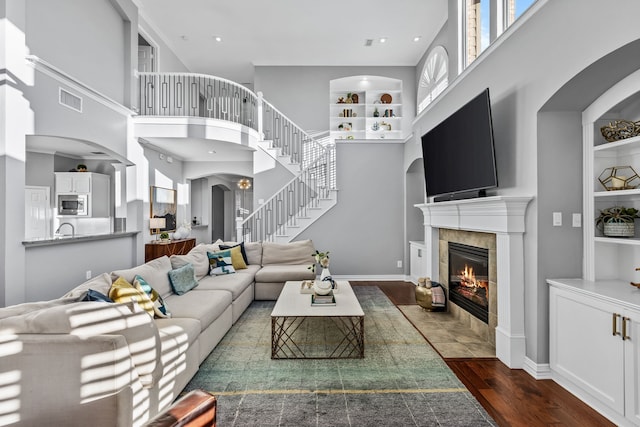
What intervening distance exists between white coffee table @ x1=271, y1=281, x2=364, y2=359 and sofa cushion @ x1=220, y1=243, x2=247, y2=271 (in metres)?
1.59

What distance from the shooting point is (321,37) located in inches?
275

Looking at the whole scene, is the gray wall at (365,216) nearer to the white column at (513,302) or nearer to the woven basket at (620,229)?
the white column at (513,302)

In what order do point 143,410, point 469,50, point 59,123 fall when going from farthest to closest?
point 469,50
point 59,123
point 143,410

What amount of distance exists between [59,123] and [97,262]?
6.65 ft

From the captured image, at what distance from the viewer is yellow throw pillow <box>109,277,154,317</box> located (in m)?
2.48

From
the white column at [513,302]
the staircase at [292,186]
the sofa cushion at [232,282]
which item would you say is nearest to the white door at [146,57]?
the staircase at [292,186]

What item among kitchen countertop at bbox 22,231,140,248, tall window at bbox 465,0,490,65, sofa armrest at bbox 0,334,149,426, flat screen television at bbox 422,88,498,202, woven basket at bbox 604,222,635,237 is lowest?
sofa armrest at bbox 0,334,149,426

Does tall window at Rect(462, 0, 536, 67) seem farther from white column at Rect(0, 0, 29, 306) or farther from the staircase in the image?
white column at Rect(0, 0, 29, 306)

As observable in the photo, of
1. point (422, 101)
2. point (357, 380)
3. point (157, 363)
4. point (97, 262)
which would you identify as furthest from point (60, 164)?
point (422, 101)

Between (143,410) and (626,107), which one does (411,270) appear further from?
(143,410)

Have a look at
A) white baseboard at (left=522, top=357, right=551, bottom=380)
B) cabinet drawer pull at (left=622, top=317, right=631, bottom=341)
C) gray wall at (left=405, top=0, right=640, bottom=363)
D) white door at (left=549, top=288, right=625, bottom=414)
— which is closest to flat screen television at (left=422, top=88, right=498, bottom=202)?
gray wall at (left=405, top=0, right=640, bottom=363)

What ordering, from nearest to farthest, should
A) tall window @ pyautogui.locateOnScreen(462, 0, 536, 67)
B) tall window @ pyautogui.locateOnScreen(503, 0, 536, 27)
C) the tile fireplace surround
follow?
the tile fireplace surround
tall window @ pyautogui.locateOnScreen(503, 0, 536, 27)
tall window @ pyautogui.locateOnScreen(462, 0, 536, 67)

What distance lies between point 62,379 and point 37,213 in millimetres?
6717

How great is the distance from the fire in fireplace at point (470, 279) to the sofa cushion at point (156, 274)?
3.49m
